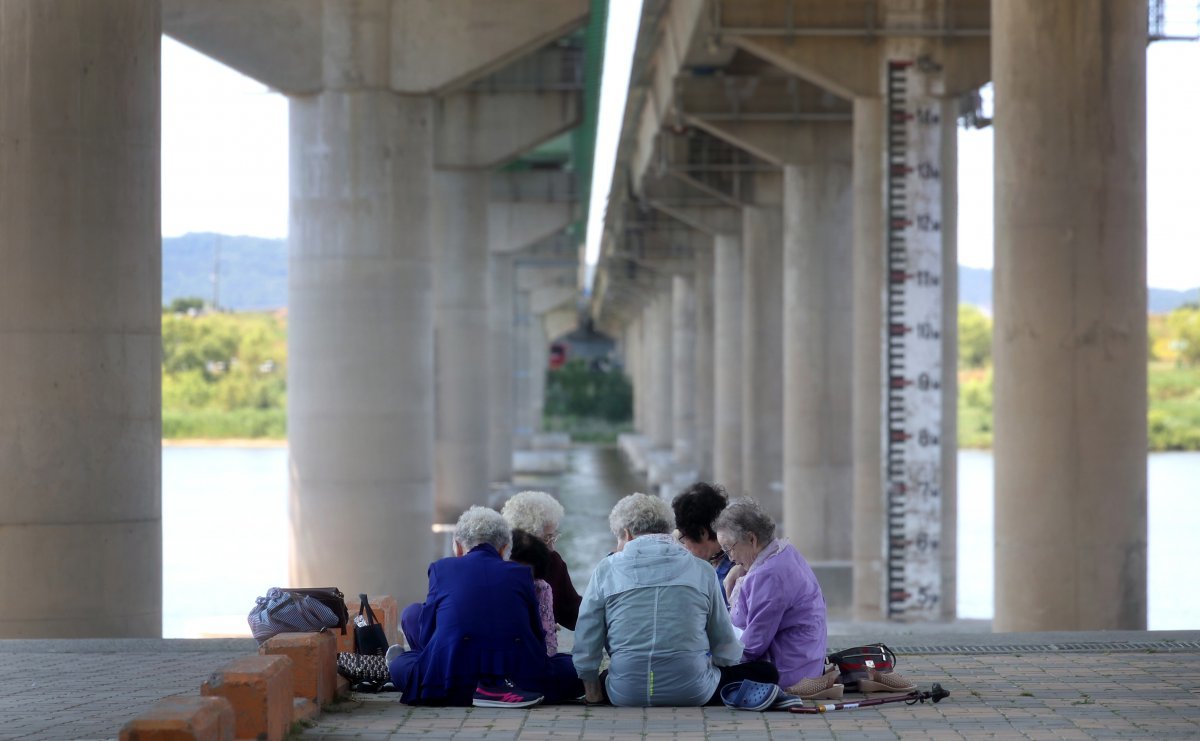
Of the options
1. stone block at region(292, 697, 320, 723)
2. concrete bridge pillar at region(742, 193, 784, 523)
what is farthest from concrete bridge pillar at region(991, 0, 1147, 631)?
concrete bridge pillar at region(742, 193, 784, 523)

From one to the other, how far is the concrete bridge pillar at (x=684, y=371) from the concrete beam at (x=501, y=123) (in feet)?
93.8

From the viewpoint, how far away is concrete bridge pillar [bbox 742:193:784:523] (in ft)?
122

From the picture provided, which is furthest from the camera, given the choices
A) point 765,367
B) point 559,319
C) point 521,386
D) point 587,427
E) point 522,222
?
point 559,319

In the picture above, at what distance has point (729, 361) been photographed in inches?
1838

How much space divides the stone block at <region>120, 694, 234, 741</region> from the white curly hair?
2.76 m

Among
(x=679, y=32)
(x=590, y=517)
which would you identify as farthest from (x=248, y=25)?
(x=590, y=517)

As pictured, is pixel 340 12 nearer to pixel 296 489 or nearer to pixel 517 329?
pixel 296 489

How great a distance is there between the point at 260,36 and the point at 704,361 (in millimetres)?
36183

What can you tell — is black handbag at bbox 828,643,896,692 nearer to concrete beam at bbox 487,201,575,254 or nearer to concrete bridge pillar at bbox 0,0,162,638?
concrete bridge pillar at bbox 0,0,162,638

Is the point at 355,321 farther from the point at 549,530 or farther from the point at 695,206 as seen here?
the point at 695,206

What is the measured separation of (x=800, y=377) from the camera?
29.1 meters

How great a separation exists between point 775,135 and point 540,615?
22549mm

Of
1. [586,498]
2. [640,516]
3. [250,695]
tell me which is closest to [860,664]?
[640,516]

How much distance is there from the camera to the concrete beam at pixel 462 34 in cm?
2086
